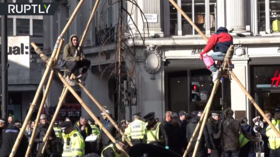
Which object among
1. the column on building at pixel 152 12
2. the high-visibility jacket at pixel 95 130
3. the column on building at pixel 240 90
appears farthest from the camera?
the column on building at pixel 152 12

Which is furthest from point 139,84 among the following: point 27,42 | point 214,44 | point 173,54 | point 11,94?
point 11,94

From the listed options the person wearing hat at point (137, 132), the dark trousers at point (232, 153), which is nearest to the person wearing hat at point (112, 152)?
the person wearing hat at point (137, 132)

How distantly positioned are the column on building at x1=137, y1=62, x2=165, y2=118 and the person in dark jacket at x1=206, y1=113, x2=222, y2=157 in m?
10.3

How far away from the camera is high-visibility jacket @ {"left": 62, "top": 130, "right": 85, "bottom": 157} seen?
13766 mm

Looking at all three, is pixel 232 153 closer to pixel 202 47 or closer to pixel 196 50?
pixel 202 47

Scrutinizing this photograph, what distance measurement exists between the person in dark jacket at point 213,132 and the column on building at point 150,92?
1033cm

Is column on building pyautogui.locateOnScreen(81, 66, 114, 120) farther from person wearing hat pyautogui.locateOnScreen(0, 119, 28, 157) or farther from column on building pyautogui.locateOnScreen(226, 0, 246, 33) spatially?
person wearing hat pyautogui.locateOnScreen(0, 119, 28, 157)

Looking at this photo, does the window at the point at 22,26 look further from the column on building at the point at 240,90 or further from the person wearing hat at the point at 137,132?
the person wearing hat at the point at 137,132

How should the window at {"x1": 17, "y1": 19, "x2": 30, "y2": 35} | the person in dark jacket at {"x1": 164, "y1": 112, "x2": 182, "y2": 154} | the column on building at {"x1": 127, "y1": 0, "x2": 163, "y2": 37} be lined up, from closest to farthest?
the person in dark jacket at {"x1": 164, "y1": 112, "x2": 182, "y2": 154}
the column on building at {"x1": 127, "y1": 0, "x2": 163, "y2": 37}
the window at {"x1": 17, "y1": 19, "x2": 30, "y2": 35}

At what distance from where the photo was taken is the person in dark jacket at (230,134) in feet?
58.2

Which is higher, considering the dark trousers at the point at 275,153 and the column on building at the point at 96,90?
the column on building at the point at 96,90

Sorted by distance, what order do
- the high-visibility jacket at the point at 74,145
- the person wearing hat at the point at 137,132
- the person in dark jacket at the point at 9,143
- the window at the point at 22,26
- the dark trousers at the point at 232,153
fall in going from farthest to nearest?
the window at the point at 22,26 < the dark trousers at the point at 232,153 < the person wearing hat at the point at 137,132 < the person in dark jacket at the point at 9,143 < the high-visibility jacket at the point at 74,145

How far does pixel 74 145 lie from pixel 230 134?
5152 mm

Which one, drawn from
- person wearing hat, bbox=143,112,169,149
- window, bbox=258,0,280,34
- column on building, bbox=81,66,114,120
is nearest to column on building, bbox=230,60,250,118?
window, bbox=258,0,280,34
